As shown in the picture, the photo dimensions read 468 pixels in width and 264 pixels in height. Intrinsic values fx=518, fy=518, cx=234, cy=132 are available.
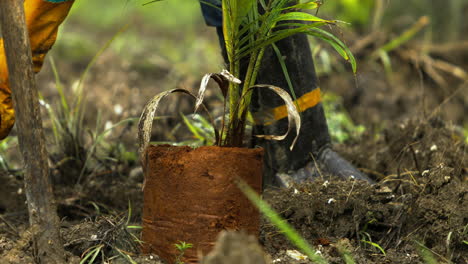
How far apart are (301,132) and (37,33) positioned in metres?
0.95

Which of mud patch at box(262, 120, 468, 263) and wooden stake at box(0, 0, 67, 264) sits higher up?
wooden stake at box(0, 0, 67, 264)

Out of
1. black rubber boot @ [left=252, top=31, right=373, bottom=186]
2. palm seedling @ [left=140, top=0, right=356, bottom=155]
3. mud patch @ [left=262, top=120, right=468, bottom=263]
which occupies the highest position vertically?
palm seedling @ [left=140, top=0, right=356, bottom=155]

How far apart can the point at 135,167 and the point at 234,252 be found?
145 cm

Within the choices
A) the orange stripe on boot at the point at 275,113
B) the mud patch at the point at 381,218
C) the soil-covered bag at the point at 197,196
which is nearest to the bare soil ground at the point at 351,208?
the mud patch at the point at 381,218

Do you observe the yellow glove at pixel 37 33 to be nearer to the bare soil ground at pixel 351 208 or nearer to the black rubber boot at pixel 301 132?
the bare soil ground at pixel 351 208

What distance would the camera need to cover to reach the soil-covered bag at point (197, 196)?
4.42 ft

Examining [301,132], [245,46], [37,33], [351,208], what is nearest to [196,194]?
[245,46]

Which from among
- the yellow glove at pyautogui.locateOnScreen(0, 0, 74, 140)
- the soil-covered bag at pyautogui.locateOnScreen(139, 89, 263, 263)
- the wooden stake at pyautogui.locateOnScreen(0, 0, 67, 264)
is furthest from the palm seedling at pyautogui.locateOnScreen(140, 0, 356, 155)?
the yellow glove at pyautogui.locateOnScreen(0, 0, 74, 140)

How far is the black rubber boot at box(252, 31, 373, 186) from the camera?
179 cm

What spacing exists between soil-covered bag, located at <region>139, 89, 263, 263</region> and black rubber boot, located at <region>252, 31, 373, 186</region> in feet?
1.46

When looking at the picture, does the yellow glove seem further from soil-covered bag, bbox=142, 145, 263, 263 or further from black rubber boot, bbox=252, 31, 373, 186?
black rubber boot, bbox=252, 31, 373, 186

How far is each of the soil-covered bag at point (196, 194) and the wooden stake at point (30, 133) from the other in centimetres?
25

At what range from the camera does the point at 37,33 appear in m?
1.62

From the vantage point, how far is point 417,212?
1.64 m
